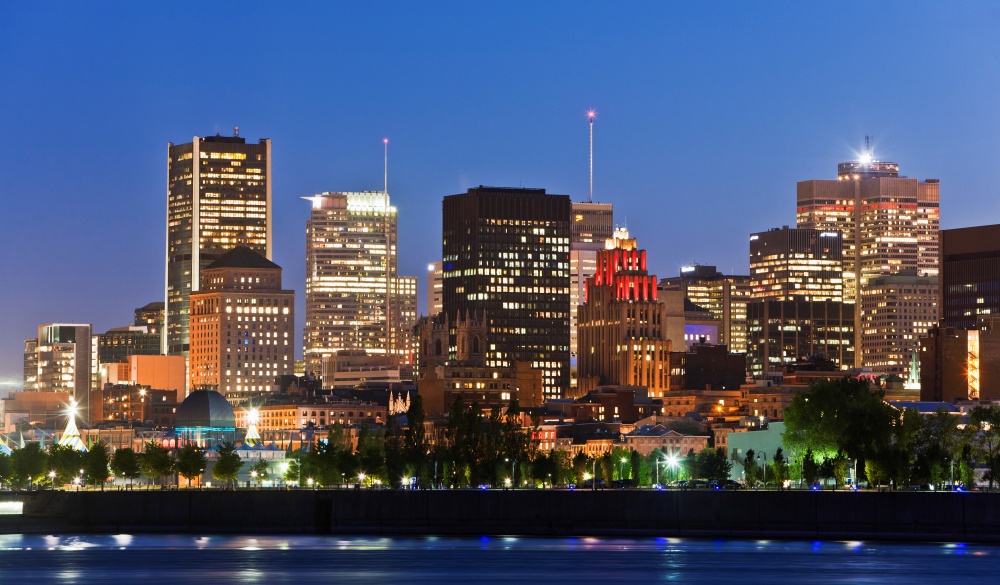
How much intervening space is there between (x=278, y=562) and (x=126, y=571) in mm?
13373

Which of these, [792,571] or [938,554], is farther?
[938,554]

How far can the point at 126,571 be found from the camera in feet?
547

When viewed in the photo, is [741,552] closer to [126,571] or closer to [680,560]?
[680,560]

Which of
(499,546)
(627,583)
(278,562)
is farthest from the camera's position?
(499,546)

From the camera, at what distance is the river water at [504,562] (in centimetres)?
15900

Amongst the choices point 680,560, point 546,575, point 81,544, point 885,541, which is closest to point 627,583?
point 546,575

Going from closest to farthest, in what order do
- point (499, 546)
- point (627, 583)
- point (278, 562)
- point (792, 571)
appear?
point (627, 583) < point (792, 571) < point (278, 562) < point (499, 546)

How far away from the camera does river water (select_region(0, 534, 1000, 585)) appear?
522 feet

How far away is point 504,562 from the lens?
172 meters

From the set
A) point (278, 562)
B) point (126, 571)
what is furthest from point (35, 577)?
point (278, 562)

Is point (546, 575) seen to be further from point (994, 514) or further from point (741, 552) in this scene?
point (994, 514)

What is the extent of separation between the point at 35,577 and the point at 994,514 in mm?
84785

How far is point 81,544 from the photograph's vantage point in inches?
7849

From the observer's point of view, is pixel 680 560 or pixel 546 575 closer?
pixel 546 575
